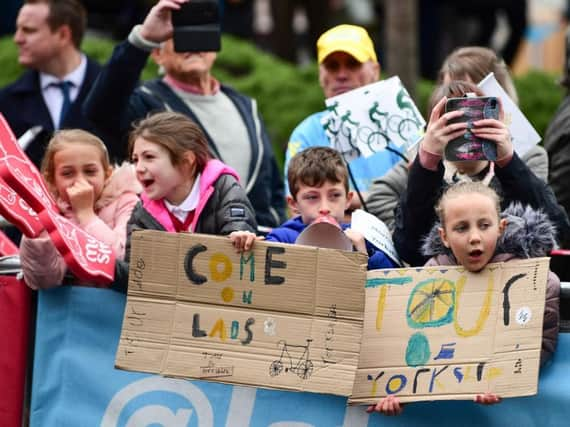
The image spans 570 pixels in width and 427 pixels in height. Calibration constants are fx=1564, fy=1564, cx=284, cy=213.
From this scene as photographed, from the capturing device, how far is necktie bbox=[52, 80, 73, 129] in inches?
329

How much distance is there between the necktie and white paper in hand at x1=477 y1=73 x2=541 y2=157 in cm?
275

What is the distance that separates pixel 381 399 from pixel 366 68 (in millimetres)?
2527

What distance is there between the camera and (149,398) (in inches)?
241

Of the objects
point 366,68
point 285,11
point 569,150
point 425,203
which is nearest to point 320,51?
point 366,68

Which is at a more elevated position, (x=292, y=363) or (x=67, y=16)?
(x=67, y=16)

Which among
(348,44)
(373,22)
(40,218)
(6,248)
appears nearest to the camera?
(40,218)

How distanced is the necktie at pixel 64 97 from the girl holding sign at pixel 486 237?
125 inches

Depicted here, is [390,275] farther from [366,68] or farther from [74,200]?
[366,68]

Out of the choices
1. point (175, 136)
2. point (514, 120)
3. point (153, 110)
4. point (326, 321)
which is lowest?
point (326, 321)

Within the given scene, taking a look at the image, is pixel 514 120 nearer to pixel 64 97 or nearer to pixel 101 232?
pixel 101 232

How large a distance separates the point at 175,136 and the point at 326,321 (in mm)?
1177

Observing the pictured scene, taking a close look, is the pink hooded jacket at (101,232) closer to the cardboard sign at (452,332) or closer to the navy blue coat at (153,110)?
the navy blue coat at (153,110)

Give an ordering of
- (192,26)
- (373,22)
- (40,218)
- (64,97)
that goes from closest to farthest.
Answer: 1. (40,218)
2. (192,26)
3. (64,97)
4. (373,22)

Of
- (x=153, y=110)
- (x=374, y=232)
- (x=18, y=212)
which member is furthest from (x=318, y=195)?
(x=153, y=110)
